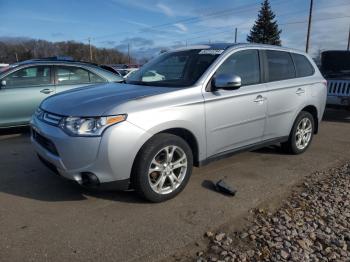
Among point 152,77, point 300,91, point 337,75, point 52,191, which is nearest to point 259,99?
point 300,91

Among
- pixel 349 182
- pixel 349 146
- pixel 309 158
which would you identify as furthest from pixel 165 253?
pixel 349 146

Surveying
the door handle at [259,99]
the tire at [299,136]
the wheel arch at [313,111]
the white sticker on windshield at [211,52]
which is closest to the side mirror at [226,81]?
Answer: the white sticker on windshield at [211,52]

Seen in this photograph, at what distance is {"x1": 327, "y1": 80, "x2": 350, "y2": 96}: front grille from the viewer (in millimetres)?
9344

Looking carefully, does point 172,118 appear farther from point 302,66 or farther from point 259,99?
point 302,66

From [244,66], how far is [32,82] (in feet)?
14.7

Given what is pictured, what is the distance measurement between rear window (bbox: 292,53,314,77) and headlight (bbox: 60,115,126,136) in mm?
3346

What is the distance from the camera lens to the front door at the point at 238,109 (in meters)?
4.23

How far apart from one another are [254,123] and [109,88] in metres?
1.91

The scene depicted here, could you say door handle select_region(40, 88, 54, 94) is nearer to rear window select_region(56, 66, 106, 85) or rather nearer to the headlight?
rear window select_region(56, 66, 106, 85)

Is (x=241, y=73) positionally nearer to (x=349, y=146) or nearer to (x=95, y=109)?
(x=95, y=109)

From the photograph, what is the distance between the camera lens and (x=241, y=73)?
4.66 meters

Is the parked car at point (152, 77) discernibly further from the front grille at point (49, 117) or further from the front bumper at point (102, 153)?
the front grille at point (49, 117)

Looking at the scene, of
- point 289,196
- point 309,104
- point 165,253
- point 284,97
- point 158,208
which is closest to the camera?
point 165,253

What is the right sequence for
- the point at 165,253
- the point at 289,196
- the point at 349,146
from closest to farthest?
the point at 165,253
the point at 289,196
the point at 349,146
